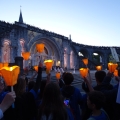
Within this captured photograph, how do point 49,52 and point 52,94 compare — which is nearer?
point 52,94

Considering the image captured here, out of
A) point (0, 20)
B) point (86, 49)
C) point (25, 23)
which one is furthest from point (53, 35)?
point (86, 49)

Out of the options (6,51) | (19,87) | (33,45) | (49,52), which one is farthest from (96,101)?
(49,52)

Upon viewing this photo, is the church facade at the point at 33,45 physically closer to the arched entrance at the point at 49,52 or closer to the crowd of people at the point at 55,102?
the arched entrance at the point at 49,52

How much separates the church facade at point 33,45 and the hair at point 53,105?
22.0 m

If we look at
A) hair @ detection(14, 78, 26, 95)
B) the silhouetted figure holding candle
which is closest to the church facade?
the silhouetted figure holding candle

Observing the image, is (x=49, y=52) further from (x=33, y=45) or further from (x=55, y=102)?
(x=55, y=102)

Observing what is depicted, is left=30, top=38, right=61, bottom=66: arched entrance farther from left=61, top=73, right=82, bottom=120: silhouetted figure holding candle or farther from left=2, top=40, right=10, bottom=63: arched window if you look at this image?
left=61, top=73, right=82, bottom=120: silhouetted figure holding candle

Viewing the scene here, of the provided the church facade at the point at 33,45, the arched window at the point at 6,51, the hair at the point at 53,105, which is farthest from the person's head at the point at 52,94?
the arched window at the point at 6,51

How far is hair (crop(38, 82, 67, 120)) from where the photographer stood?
6.88 ft

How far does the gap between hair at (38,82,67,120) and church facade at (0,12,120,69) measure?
2196 cm

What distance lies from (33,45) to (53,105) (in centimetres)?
2785

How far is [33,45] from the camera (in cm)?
2941

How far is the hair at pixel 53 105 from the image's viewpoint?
210cm

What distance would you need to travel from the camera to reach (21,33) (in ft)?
87.3
